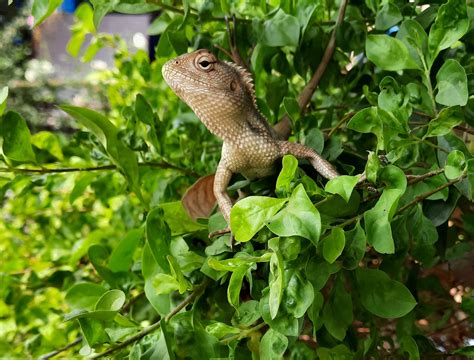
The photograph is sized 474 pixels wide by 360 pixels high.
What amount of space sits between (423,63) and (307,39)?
0.12 m

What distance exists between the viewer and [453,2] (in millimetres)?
354

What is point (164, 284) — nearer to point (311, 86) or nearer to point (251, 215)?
point (251, 215)

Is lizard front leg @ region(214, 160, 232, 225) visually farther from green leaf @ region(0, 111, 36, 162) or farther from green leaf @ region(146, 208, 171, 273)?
green leaf @ region(0, 111, 36, 162)

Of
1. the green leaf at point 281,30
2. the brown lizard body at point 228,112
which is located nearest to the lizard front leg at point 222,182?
the brown lizard body at point 228,112

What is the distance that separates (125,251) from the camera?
19.2 inches

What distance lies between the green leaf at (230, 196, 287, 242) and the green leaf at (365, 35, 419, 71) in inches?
5.7

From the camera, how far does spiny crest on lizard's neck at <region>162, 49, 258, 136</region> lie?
1.44ft

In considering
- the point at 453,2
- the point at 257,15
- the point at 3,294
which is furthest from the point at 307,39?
the point at 3,294

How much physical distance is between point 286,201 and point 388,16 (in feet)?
0.69

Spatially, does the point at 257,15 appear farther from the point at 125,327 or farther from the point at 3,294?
the point at 3,294

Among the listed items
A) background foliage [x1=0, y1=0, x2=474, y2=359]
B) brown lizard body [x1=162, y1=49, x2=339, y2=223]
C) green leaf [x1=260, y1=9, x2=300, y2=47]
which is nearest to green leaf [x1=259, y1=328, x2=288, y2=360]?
background foliage [x1=0, y1=0, x2=474, y2=359]

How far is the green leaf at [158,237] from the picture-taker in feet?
1.33

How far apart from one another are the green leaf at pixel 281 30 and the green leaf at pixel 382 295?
0.19 m

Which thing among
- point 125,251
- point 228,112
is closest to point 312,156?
point 228,112
